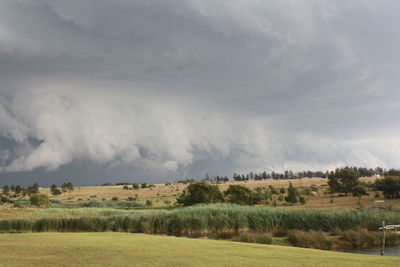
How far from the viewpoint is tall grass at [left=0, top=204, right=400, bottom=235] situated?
1356 inches

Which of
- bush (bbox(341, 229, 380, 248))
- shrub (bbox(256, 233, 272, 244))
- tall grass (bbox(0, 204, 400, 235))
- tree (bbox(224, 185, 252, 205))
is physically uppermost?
tree (bbox(224, 185, 252, 205))

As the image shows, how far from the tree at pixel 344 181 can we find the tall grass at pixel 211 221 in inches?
1636

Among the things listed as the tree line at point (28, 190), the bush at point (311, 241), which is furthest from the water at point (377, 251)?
the tree line at point (28, 190)

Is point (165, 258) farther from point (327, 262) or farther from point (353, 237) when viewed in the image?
point (353, 237)

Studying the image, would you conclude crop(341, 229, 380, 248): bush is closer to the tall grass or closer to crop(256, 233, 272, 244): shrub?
the tall grass

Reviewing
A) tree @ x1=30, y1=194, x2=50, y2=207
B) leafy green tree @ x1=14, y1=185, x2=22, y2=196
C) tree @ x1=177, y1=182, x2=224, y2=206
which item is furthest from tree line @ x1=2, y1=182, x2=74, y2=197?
tree @ x1=177, y1=182, x2=224, y2=206

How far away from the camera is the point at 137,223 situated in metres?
36.2

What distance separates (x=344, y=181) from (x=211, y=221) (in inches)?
1970

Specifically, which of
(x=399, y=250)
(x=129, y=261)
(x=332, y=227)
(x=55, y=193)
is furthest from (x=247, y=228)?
(x=55, y=193)

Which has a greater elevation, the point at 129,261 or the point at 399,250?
the point at 129,261

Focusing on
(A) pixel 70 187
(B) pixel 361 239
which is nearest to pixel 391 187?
(B) pixel 361 239

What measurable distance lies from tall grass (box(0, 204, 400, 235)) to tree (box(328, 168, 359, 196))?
4154 cm

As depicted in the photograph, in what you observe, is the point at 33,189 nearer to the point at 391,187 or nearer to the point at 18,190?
the point at 18,190

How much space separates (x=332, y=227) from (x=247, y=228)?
7476 mm
